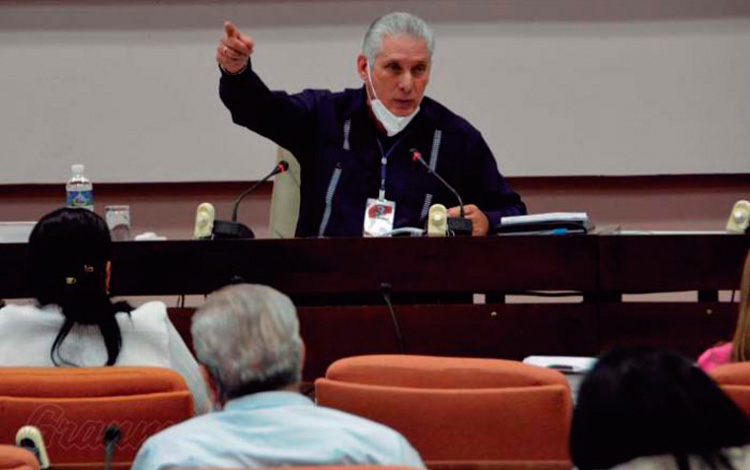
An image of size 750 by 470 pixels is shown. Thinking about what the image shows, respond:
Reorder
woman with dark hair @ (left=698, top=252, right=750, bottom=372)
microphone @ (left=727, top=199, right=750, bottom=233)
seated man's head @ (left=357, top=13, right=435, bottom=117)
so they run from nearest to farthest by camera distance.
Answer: woman with dark hair @ (left=698, top=252, right=750, bottom=372)
microphone @ (left=727, top=199, right=750, bottom=233)
seated man's head @ (left=357, top=13, right=435, bottom=117)

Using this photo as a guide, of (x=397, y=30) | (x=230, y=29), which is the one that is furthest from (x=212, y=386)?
(x=397, y=30)

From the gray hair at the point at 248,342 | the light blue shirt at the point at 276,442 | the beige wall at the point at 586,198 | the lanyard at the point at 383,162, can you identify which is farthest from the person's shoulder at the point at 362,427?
the beige wall at the point at 586,198

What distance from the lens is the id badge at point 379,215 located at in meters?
4.09

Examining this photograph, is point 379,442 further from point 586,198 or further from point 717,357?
point 586,198

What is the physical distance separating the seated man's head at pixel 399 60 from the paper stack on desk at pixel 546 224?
821mm

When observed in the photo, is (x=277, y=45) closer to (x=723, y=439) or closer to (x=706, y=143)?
(x=706, y=143)

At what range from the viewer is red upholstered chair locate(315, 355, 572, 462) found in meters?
2.15

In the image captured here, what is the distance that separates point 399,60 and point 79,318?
5.70ft

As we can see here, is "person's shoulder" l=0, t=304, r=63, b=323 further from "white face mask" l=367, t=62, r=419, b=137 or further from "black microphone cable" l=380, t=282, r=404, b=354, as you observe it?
"white face mask" l=367, t=62, r=419, b=137

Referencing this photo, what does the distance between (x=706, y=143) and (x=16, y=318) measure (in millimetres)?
3677

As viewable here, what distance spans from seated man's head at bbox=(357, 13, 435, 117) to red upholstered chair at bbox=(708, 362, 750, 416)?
A: 7.40 ft

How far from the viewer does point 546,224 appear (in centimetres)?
353

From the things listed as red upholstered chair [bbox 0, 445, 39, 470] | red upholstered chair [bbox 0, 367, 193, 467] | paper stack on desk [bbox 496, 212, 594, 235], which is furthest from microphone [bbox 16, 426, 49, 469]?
paper stack on desk [bbox 496, 212, 594, 235]

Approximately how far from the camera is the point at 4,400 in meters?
2.30
